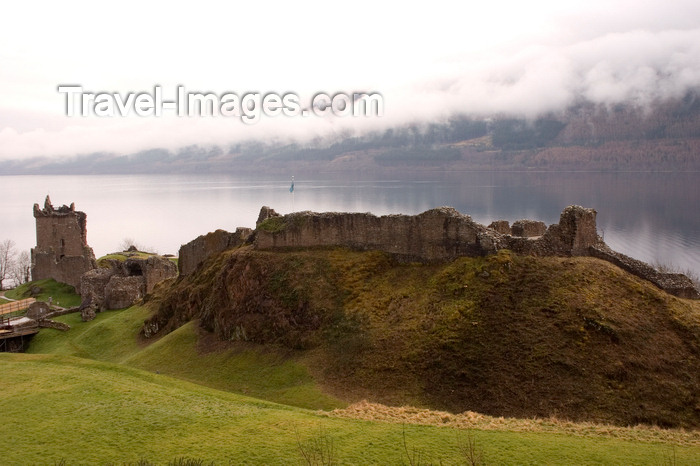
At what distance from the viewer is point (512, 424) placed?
18.4 m

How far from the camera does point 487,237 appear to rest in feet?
88.4

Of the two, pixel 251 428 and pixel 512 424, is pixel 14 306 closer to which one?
pixel 251 428

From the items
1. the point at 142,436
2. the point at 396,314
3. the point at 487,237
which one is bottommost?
the point at 142,436

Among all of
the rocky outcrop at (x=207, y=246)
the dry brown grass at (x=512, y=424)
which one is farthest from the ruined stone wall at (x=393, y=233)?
the dry brown grass at (x=512, y=424)

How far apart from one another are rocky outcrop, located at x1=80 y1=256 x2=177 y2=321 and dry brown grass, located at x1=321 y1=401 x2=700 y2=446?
31332 mm

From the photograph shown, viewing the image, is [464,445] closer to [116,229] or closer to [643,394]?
[643,394]

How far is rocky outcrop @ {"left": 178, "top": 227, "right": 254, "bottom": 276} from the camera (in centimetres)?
3894

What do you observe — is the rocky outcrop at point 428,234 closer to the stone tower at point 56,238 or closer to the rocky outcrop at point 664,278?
the rocky outcrop at point 664,278

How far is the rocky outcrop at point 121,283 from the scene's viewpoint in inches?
1842

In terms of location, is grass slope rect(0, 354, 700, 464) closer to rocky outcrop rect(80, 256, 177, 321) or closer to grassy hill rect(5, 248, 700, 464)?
grassy hill rect(5, 248, 700, 464)

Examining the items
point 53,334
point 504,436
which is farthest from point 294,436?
point 53,334

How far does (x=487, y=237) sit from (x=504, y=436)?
11.7 metres

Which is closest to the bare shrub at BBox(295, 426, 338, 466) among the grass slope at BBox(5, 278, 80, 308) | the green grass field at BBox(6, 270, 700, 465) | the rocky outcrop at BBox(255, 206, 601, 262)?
the green grass field at BBox(6, 270, 700, 465)

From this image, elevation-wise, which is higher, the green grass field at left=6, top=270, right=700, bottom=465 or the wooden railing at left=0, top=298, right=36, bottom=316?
the green grass field at left=6, top=270, right=700, bottom=465
